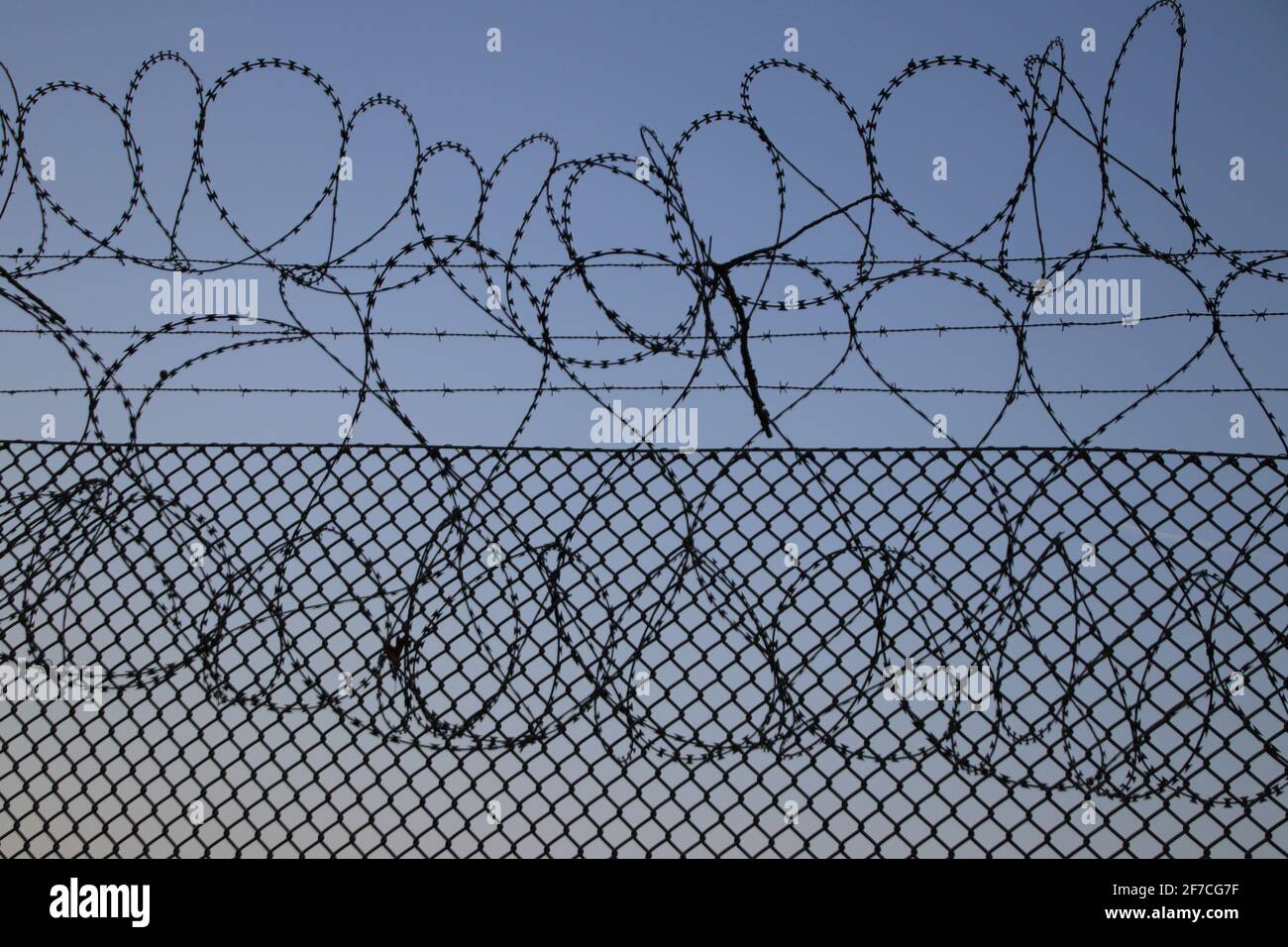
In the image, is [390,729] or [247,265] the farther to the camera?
[247,265]

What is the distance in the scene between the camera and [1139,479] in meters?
3.24

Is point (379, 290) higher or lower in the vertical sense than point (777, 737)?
higher

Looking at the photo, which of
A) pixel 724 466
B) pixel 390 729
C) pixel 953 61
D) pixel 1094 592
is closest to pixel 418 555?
pixel 390 729

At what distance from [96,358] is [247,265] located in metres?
0.58

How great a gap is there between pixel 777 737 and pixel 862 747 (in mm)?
225

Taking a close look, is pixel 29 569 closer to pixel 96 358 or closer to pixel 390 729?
pixel 96 358
